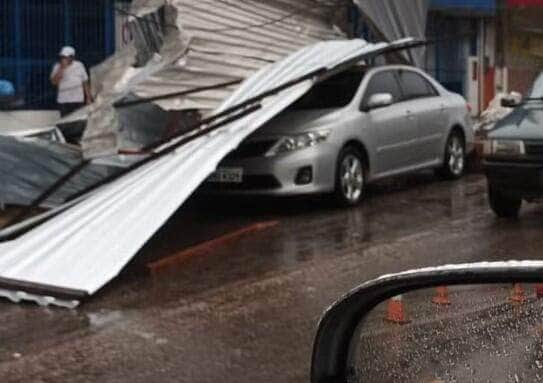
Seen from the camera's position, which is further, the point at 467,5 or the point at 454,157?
the point at 467,5

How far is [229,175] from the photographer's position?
11.0 m

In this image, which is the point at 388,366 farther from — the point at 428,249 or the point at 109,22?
the point at 109,22

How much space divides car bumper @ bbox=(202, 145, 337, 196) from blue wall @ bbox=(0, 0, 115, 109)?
4554 mm

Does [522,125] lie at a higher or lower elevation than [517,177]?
higher

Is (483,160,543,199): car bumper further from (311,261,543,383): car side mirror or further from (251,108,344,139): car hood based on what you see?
(311,261,543,383): car side mirror

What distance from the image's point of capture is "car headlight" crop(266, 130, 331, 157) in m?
10.9

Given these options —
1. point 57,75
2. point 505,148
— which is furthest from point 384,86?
point 57,75

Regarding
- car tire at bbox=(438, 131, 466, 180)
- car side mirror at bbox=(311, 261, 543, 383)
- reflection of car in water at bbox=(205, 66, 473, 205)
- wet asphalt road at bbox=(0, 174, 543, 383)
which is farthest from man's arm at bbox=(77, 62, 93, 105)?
car side mirror at bbox=(311, 261, 543, 383)

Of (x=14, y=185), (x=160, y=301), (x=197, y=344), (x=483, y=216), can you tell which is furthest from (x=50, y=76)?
(x=197, y=344)

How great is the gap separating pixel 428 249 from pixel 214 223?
2.60 metres

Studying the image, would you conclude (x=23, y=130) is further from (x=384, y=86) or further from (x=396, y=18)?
(x=396, y=18)

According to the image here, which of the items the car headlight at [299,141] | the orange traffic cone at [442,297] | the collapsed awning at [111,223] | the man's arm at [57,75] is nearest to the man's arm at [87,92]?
the man's arm at [57,75]

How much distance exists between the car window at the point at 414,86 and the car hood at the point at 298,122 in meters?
1.57

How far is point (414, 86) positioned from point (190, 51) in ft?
11.7
